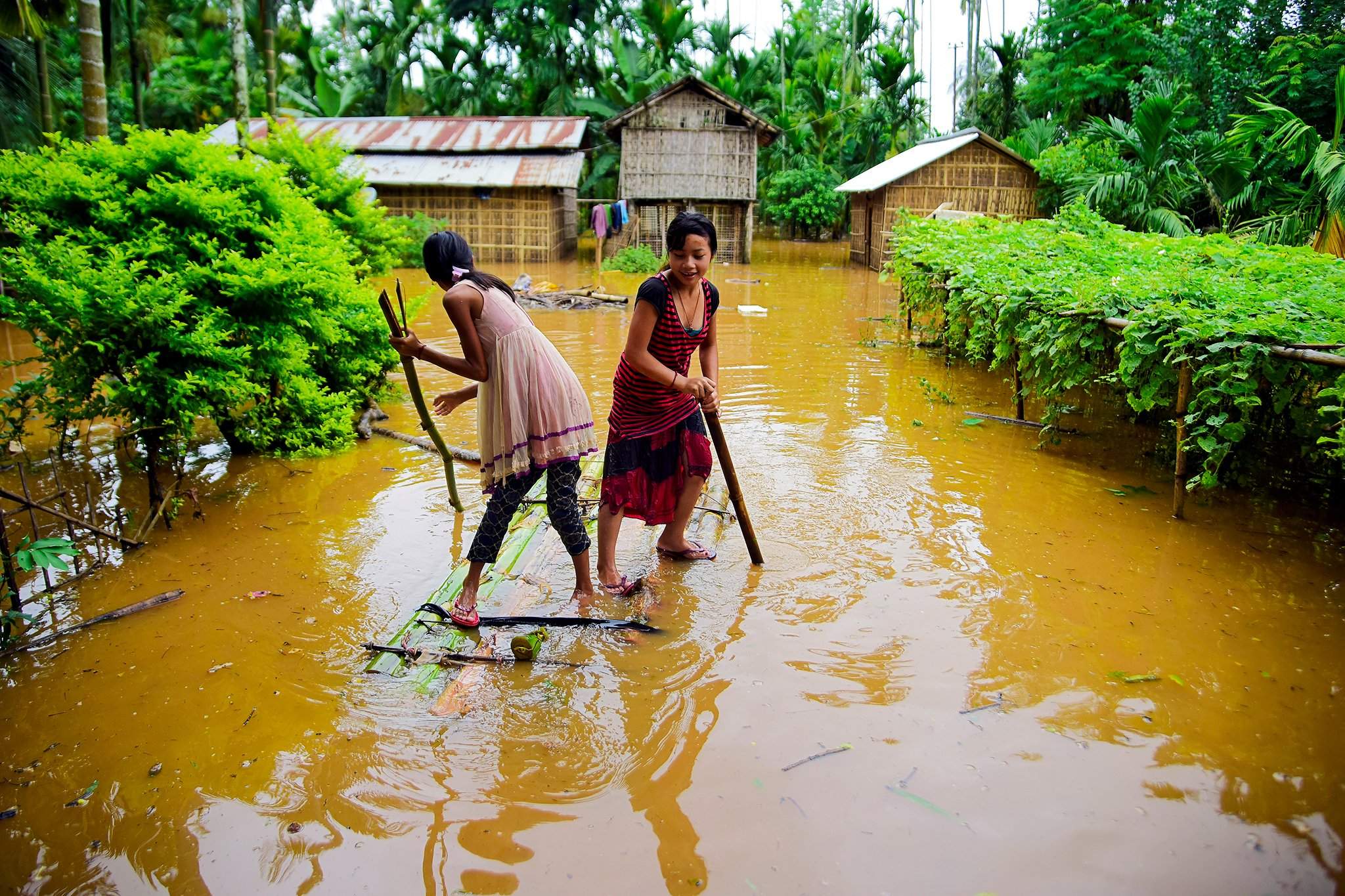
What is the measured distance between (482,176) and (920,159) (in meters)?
10.5

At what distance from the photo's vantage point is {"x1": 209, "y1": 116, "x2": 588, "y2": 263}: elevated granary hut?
21375 mm

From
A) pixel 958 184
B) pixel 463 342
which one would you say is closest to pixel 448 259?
pixel 463 342

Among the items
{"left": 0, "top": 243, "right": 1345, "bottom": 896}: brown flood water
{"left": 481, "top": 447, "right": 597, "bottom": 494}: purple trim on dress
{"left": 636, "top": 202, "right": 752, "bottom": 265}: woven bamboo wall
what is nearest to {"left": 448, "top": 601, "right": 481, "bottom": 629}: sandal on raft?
{"left": 0, "top": 243, "right": 1345, "bottom": 896}: brown flood water

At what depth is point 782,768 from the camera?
2.73m

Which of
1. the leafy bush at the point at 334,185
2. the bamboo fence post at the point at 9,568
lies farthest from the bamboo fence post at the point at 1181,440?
the leafy bush at the point at 334,185

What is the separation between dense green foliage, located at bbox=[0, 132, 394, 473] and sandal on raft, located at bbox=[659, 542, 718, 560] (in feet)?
8.89

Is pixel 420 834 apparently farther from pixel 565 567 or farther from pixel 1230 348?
pixel 1230 348

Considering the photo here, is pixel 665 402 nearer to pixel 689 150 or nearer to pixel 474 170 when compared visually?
pixel 689 150

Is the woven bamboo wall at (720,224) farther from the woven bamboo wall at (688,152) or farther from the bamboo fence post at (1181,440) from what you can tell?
the bamboo fence post at (1181,440)

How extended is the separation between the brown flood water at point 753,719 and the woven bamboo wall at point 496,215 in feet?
58.0

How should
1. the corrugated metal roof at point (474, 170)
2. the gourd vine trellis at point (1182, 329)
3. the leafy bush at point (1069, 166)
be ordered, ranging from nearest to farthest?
the gourd vine trellis at point (1182, 329) → the leafy bush at point (1069, 166) → the corrugated metal roof at point (474, 170)

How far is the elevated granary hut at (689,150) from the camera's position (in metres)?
21.3

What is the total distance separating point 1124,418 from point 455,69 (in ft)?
92.9

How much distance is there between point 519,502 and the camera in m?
3.57
